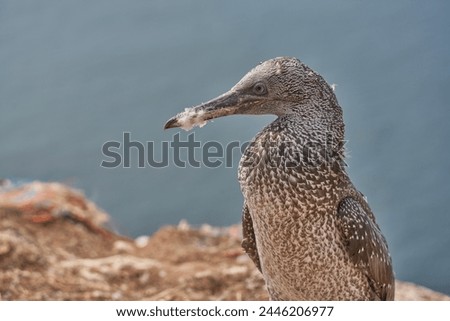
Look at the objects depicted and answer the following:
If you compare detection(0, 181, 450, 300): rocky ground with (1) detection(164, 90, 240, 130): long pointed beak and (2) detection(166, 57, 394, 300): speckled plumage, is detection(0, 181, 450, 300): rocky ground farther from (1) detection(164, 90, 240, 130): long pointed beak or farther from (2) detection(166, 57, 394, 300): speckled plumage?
(1) detection(164, 90, 240, 130): long pointed beak

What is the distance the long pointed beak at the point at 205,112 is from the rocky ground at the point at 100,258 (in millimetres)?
1180

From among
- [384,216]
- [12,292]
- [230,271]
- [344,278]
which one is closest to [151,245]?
[230,271]

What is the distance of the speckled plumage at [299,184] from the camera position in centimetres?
253

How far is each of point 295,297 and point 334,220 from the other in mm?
301

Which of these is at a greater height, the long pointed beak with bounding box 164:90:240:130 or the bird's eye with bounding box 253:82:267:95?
the bird's eye with bounding box 253:82:267:95

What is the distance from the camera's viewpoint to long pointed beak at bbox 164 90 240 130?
251 centimetres

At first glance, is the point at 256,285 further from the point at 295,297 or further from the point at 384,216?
the point at 295,297

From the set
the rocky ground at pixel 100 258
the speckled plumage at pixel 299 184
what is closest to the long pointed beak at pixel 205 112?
the speckled plumage at pixel 299 184

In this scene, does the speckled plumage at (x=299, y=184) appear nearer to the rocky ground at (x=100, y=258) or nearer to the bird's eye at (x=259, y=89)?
the bird's eye at (x=259, y=89)

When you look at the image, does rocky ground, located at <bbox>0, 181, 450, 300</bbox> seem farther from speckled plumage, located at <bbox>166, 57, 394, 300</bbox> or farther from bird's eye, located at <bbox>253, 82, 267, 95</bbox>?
bird's eye, located at <bbox>253, 82, 267, 95</bbox>

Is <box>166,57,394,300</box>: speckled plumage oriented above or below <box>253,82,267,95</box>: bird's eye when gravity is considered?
below

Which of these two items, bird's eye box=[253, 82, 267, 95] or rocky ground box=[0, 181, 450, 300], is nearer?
bird's eye box=[253, 82, 267, 95]

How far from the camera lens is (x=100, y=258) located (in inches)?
156

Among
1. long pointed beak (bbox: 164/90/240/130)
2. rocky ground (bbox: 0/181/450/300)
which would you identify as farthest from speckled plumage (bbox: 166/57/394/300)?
rocky ground (bbox: 0/181/450/300)
